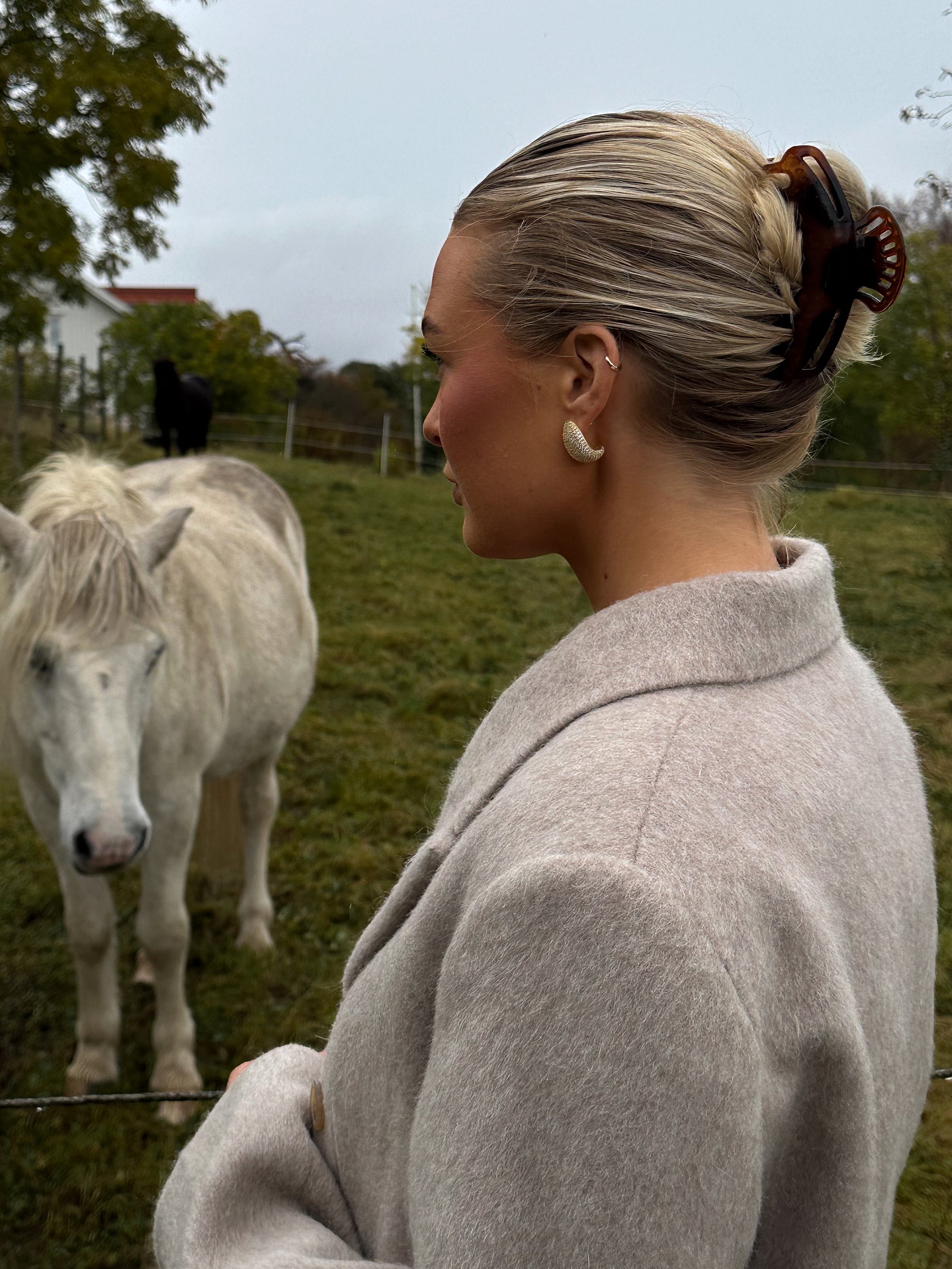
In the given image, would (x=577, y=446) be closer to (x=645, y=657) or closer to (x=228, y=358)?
(x=645, y=657)

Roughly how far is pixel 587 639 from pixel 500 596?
8033 mm

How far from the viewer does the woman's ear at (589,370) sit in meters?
0.88

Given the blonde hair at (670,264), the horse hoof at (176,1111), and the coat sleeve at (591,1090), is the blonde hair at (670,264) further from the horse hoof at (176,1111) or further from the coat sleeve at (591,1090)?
the horse hoof at (176,1111)

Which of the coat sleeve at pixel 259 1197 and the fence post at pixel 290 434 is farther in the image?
the fence post at pixel 290 434

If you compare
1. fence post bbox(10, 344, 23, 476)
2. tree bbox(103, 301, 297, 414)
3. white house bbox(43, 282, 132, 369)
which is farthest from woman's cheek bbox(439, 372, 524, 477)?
white house bbox(43, 282, 132, 369)

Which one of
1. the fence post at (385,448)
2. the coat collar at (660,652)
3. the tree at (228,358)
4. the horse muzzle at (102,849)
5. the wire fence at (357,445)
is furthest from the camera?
the tree at (228,358)

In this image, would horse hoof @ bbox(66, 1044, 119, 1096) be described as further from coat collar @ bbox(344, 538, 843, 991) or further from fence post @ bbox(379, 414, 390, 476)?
fence post @ bbox(379, 414, 390, 476)

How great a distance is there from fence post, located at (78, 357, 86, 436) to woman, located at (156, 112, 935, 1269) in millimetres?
12896

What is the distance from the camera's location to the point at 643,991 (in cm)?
64

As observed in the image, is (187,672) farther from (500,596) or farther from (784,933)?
(500,596)

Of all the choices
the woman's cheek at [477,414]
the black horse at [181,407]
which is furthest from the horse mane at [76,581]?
the black horse at [181,407]

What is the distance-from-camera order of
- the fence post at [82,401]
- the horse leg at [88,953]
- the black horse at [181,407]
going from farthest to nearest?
the fence post at [82,401] → the black horse at [181,407] → the horse leg at [88,953]

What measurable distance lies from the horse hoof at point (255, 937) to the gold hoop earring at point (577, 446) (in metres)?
3.63

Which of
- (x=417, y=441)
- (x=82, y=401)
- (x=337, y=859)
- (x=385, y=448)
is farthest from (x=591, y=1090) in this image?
(x=417, y=441)
